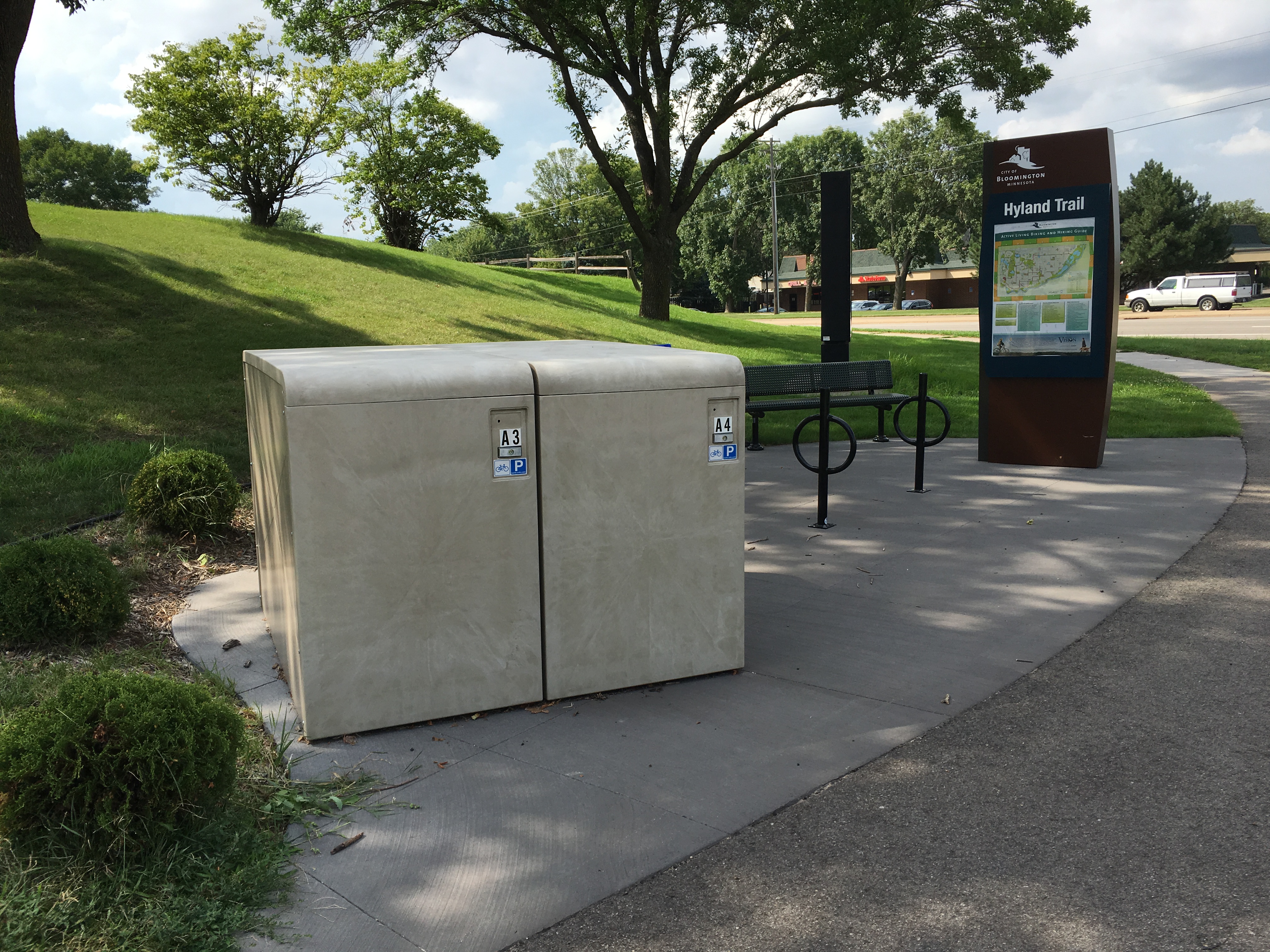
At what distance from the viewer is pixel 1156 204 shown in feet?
210

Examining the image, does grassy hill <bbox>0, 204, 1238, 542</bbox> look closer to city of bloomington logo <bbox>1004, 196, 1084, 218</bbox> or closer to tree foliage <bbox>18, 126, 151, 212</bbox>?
city of bloomington logo <bbox>1004, 196, 1084, 218</bbox>

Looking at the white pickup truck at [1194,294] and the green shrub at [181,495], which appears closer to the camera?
the green shrub at [181,495]

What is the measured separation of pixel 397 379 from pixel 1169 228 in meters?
70.9

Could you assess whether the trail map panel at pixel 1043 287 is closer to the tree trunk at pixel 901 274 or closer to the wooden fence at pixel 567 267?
the wooden fence at pixel 567 267

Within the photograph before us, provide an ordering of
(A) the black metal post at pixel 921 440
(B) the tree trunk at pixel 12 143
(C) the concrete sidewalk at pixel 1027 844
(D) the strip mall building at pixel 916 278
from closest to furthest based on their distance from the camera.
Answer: (C) the concrete sidewalk at pixel 1027 844 < (A) the black metal post at pixel 921 440 < (B) the tree trunk at pixel 12 143 < (D) the strip mall building at pixel 916 278

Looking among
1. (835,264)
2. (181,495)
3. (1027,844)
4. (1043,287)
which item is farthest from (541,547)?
(835,264)

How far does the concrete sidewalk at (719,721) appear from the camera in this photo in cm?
291

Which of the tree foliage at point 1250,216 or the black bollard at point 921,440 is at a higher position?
the tree foliage at point 1250,216

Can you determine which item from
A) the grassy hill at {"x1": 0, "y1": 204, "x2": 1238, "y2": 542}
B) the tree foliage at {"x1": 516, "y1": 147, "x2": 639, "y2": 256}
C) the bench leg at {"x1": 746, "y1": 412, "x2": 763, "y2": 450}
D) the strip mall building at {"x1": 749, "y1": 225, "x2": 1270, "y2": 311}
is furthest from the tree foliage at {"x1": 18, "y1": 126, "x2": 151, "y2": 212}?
the bench leg at {"x1": 746, "y1": 412, "x2": 763, "y2": 450}

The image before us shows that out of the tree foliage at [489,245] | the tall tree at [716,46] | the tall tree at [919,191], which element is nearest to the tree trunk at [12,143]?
the tall tree at [716,46]

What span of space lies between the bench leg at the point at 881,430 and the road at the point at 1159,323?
17581 mm

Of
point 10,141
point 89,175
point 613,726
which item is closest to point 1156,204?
point 10,141

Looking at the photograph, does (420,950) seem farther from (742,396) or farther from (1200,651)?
(1200,651)

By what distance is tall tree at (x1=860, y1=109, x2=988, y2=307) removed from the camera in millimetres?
68375
